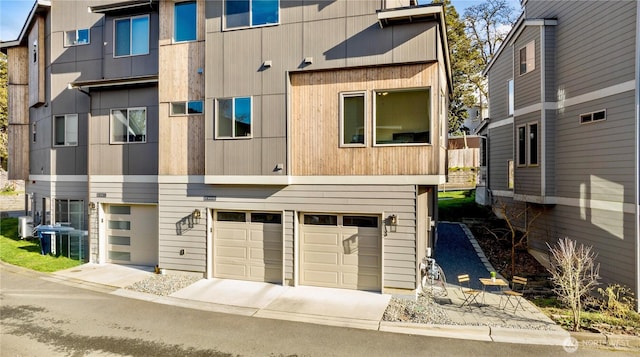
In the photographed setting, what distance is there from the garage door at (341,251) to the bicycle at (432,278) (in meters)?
1.39

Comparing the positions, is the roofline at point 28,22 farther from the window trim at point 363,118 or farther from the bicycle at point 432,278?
the bicycle at point 432,278

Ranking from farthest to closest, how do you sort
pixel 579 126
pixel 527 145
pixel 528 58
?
pixel 528 58
pixel 527 145
pixel 579 126

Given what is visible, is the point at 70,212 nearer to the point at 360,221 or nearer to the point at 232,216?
the point at 232,216

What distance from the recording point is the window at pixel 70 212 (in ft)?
45.2

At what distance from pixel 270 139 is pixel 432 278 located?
5.94 metres

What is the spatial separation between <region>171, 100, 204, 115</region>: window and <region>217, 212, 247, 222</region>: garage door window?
10.6 ft

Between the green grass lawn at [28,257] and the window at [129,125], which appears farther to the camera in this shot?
the window at [129,125]

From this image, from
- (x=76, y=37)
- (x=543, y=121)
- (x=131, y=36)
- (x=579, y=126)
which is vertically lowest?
(x=579, y=126)

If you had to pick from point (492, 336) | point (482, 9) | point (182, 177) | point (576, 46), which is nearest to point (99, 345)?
point (182, 177)

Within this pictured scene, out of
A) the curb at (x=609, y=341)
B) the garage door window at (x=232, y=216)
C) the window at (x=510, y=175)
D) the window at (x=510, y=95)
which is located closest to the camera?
the curb at (x=609, y=341)

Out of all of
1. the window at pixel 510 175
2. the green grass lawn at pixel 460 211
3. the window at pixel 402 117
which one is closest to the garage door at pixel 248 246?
the window at pixel 402 117

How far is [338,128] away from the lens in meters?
9.91

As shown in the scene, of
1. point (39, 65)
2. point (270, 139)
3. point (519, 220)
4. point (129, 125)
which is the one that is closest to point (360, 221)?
point (270, 139)

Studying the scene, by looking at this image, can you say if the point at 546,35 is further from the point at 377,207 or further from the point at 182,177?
the point at 182,177
